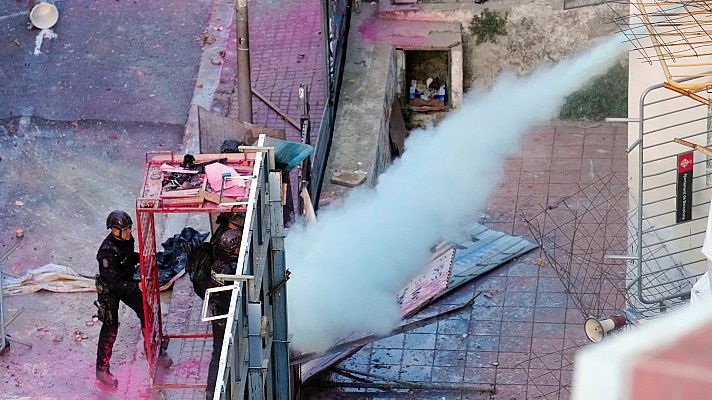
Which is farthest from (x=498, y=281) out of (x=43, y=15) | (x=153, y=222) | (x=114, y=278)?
(x=43, y=15)

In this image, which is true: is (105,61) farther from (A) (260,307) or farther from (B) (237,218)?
(A) (260,307)

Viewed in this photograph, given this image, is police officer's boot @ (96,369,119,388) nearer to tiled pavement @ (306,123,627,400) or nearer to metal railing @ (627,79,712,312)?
tiled pavement @ (306,123,627,400)

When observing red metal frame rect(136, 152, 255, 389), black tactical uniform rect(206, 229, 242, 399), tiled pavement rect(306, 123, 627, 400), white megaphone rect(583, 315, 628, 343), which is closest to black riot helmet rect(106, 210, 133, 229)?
red metal frame rect(136, 152, 255, 389)

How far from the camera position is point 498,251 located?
47.8 ft

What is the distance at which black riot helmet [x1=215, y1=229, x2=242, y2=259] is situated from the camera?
952 centimetres

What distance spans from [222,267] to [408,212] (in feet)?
17.2

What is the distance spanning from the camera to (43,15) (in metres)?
18.1

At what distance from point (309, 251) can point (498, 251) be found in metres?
2.54

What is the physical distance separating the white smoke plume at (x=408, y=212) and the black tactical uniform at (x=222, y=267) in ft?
3.78

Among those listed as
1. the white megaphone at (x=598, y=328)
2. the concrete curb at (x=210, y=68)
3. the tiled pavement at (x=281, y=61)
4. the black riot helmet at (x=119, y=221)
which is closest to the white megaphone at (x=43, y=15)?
the concrete curb at (x=210, y=68)

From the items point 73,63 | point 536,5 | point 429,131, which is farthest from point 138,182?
point 536,5

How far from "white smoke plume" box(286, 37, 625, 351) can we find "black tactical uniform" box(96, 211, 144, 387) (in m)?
1.56

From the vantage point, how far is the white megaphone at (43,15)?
18.0m

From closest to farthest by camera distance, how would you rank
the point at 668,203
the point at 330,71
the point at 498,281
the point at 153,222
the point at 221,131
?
1. the point at 153,222
2. the point at 668,203
3. the point at 221,131
4. the point at 498,281
5. the point at 330,71
